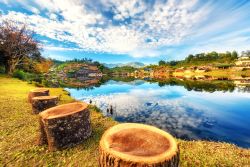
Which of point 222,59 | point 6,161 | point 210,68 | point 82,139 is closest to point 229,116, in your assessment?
point 82,139

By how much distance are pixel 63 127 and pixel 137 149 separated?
4.58 metres

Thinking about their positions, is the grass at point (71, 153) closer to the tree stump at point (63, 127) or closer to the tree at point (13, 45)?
the tree stump at point (63, 127)

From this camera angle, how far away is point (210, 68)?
378ft

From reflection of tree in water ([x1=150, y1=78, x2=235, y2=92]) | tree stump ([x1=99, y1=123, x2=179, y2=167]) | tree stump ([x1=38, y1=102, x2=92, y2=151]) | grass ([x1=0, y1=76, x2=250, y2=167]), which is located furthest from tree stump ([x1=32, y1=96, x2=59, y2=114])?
reflection of tree in water ([x1=150, y1=78, x2=235, y2=92])

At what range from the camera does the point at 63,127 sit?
25.9ft

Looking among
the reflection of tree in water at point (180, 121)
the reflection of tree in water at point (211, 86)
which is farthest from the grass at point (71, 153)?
the reflection of tree in water at point (211, 86)

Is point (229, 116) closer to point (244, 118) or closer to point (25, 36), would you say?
point (244, 118)

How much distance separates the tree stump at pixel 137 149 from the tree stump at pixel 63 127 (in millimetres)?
3270

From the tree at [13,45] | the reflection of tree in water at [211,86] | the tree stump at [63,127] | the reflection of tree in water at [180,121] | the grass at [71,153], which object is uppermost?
the tree at [13,45]

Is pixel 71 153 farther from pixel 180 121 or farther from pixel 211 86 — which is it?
pixel 211 86

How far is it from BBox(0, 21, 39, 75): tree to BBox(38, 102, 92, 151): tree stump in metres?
47.1

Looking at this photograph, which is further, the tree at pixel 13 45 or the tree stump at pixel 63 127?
the tree at pixel 13 45

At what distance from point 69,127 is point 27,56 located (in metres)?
54.0

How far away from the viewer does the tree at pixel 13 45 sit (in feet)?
151
